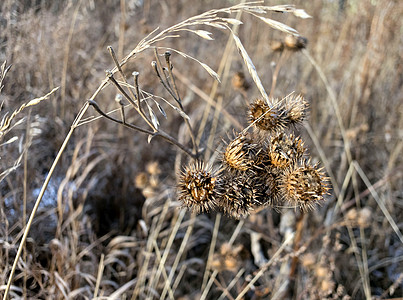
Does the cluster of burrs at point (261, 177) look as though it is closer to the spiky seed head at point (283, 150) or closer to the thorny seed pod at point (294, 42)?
the spiky seed head at point (283, 150)

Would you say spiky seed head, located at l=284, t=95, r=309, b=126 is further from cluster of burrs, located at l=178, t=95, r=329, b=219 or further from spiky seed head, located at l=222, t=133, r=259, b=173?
spiky seed head, located at l=222, t=133, r=259, b=173

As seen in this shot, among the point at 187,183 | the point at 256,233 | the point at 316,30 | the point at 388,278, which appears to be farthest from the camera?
the point at 316,30

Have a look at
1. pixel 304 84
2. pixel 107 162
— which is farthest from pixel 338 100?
pixel 107 162

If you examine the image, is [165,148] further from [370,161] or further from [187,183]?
[187,183]

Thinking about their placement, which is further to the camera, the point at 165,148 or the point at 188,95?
the point at 188,95

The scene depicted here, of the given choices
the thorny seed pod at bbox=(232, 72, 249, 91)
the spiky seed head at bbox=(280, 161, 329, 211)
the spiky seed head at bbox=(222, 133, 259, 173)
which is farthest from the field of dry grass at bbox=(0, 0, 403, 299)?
the spiky seed head at bbox=(280, 161, 329, 211)

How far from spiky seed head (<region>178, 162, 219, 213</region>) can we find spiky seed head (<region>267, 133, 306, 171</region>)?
0.18m

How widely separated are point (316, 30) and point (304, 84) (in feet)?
3.34

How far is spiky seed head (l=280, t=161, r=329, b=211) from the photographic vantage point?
3.62ft

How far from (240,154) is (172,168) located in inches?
68.0

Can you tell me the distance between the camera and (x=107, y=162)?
8.66ft

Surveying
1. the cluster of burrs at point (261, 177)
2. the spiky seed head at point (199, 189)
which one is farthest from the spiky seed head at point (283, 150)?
the spiky seed head at point (199, 189)

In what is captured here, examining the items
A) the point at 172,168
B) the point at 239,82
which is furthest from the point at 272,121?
the point at 172,168

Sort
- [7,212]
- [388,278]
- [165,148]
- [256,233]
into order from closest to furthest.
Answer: [7,212] < [256,233] < [388,278] < [165,148]
